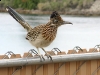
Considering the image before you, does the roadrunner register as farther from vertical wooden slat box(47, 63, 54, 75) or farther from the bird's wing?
vertical wooden slat box(47, 63, 54, 75)

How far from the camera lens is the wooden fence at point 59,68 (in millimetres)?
3083

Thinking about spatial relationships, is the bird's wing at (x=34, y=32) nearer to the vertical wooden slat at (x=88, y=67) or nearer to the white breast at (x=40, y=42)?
the white breast at (x=40, y=42)

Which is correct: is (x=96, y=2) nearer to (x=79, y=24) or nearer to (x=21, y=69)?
(x=79, y=24)

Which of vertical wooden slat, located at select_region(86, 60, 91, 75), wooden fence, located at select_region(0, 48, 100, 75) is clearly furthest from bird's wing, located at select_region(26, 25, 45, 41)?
vertical wooden slat, located at select_region(86, 60, 91, 75)

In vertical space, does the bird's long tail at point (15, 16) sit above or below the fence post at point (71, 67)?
above

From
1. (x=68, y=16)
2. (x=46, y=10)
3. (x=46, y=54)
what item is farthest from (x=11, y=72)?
(x=68, y=16)

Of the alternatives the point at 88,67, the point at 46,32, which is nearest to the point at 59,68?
the point at 88,67

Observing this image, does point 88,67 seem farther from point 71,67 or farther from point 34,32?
point 34,32

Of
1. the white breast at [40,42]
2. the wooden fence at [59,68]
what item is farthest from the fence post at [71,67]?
the white breast at [40,42]

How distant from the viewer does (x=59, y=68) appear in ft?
10.9

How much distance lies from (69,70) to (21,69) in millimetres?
539

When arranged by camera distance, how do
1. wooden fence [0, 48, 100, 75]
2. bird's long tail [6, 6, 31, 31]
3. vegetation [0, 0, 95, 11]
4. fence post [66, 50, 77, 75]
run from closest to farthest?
wooden fence [0, 48, 100, 75]
bird's long tail [6, 6, 31, 31]
fence post [66, 50, 77, 75]
vegetation [0, 0, 95, 11]

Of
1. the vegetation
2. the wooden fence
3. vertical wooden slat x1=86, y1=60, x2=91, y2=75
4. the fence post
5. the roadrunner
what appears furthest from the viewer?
the vegetation

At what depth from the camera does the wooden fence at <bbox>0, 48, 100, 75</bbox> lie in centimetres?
308
